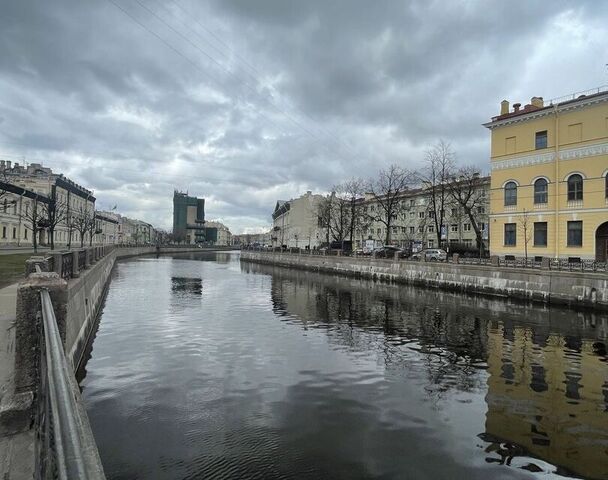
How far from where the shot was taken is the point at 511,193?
4344cm

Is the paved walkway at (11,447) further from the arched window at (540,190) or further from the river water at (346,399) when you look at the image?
the arched window at (540,190)

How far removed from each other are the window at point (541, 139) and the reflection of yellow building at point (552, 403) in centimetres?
3076

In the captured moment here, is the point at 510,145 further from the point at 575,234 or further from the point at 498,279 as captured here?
the point at 498,279

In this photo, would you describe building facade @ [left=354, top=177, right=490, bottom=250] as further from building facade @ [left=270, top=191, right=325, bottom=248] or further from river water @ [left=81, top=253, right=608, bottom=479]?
river water @ [left=81, top=253, right=608, bottom=479]

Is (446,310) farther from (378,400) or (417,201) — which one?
(417,201)

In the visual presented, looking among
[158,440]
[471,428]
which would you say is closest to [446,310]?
[471,428]

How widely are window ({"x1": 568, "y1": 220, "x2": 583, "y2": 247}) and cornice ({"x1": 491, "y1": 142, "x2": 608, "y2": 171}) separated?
19.4 feet

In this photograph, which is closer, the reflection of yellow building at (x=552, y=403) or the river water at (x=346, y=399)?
the river water at (x=346, y=399)

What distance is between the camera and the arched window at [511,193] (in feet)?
141

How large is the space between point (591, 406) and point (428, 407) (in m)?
3.79

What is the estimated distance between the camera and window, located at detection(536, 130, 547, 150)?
4059cm

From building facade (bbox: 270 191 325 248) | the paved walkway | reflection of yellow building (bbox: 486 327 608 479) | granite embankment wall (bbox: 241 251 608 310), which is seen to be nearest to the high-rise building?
building facade (bbox: 270 191 325 248)

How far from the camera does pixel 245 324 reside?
1934cm

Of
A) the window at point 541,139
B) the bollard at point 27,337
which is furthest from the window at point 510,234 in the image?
the bollard at point 27,337
